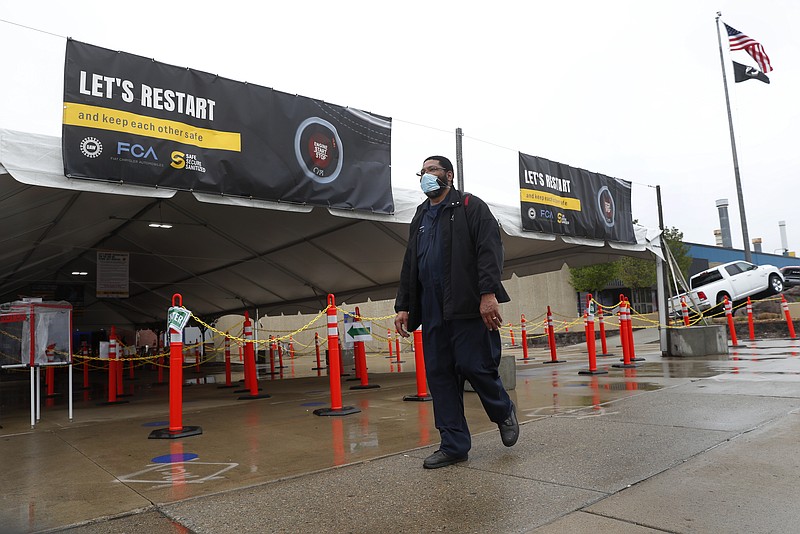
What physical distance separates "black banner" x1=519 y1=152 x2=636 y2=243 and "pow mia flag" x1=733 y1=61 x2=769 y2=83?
14.4 metres

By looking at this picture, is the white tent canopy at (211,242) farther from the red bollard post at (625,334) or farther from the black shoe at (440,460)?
the black shoe at (440,460)

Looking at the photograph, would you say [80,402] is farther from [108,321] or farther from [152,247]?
[108,321]

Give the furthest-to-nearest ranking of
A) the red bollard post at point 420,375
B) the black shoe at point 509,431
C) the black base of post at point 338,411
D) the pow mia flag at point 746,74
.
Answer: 1. the pow mia flag at point 746,74
2. the red bollard post at point 420,375
3. the black base of post at point 338,411
4. the black shoe at point 509,431

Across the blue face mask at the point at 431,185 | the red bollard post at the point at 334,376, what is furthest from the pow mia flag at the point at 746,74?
the blue face mask at the point at 431,185

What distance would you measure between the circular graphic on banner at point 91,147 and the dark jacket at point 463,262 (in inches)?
153

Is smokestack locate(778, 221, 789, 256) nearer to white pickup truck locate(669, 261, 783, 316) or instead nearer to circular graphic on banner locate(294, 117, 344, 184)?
white pickup truck locate(669, 261, 783, 316)

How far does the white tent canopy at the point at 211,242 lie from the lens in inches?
261

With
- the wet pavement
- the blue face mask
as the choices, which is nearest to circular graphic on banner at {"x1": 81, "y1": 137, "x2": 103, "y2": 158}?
the wet pavement

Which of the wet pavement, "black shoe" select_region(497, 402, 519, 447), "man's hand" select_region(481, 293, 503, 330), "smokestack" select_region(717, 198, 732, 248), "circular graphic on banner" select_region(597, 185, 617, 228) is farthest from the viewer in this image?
"smokestack" select_region(717, 198, 732, 248)

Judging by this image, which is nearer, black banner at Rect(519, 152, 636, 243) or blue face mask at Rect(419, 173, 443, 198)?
blue face mask at Rect(419, 173, 443, 198)

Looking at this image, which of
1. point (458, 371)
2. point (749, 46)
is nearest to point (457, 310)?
point (458, 371)

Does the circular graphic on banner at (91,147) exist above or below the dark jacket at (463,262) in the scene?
above

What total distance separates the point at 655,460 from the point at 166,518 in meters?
2.90

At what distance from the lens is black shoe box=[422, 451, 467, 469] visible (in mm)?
3508
